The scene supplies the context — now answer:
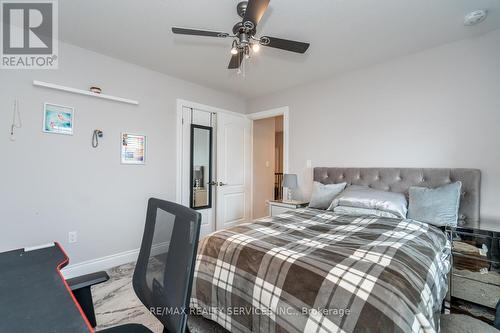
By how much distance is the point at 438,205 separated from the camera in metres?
2.07

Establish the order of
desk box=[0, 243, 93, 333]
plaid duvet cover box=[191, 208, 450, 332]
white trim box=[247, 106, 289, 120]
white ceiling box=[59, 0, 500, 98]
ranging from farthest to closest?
white trim box=[247, 106, 289, 120] → white ceiling box=[59, 0, 500, 98] → plaid duvet cover box=[191, 208, 450, 332] → desk box=[0, 243, 93, 333]

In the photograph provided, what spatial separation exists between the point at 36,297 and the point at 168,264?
48 centimetres

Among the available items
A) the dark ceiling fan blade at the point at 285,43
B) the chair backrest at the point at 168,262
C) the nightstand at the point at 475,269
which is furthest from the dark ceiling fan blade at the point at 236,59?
the nightstand at the point at 475,269

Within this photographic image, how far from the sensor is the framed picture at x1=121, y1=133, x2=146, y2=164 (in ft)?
9.38

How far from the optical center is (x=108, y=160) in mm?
2732

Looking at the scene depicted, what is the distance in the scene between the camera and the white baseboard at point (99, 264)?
2.43 m

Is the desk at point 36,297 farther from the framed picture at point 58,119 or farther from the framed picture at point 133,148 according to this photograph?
the framed picture at point 133,148

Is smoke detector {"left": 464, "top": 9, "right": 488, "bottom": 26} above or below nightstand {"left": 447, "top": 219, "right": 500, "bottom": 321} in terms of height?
above

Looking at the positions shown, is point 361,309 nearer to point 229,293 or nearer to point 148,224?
point 229,293

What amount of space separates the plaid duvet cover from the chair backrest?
0.58 m

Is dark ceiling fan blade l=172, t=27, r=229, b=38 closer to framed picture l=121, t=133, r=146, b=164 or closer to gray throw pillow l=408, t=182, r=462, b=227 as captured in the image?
framed picture l=121, t=133, r=146, b=164

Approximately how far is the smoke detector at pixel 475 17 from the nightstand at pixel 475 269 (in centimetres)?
177

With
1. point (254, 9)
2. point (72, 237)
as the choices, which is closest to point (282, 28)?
point (254, 9)

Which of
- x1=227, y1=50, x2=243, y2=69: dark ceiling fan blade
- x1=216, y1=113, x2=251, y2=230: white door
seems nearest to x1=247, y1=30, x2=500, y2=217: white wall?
x1=216, y1=113, x2=251, y2=230: white door
